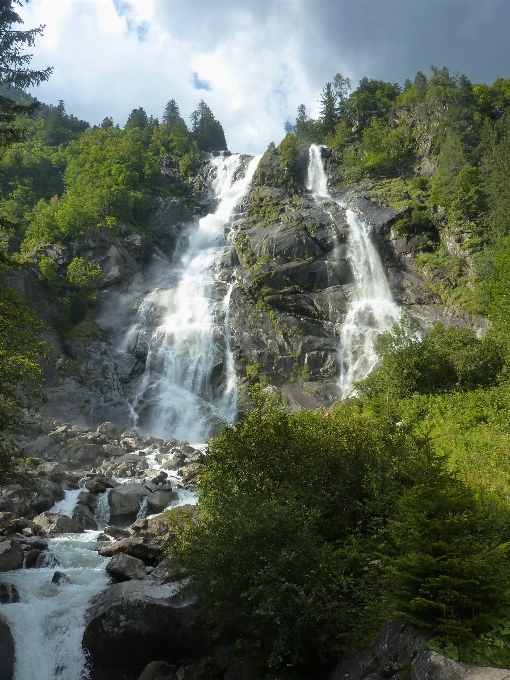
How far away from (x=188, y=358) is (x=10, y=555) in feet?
77.4

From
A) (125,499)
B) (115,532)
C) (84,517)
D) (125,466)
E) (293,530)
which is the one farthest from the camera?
(125,466)

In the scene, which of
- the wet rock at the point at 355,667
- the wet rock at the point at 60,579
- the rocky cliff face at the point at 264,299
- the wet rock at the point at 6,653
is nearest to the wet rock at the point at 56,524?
the wet rock at the point at 60,579

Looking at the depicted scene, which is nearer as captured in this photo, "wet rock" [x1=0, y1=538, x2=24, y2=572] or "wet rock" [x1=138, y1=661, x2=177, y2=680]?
"wet rock" [x1=138, y1=661, x2=177, y2=680]

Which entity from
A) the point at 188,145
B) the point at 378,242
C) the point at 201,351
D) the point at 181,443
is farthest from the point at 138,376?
the point at 188,145

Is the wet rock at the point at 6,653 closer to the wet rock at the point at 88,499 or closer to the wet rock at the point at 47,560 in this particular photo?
the wet rock at the point at 47,560

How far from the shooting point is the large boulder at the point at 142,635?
10.5m

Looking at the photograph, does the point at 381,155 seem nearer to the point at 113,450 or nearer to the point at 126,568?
the point at 113,450

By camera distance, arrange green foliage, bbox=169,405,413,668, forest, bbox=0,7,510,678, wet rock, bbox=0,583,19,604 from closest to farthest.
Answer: forest, bbox=0,7,510,678 < green foliage, bbox=169,405,413,668 < wet rock, bbox=0,583,19,604

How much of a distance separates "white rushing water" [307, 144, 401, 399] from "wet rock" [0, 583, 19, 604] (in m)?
23.2

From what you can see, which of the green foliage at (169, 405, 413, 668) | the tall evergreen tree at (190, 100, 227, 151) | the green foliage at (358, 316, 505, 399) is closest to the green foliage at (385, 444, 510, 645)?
the green foliage at (169, 405, 413, 668)

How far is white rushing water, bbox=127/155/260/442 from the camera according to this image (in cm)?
3434

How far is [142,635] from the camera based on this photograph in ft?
34.7

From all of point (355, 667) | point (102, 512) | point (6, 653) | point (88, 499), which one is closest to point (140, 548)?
point (6, 653)

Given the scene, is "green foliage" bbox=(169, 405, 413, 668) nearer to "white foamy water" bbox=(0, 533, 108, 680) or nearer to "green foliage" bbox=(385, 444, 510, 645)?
"green foliage" bbox=(385, 444, 510, 645)
